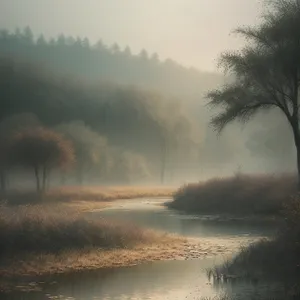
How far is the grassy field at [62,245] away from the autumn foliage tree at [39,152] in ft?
92.3

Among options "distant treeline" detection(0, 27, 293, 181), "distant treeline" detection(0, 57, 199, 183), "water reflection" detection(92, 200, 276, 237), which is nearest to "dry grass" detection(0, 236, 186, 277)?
"water reflection" detection(92, 200, 276, 237)

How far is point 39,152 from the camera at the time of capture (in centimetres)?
5625

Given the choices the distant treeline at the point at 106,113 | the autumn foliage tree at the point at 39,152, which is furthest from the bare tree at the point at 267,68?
the distant treeline at the point at 106,113

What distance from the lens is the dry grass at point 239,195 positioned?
47938 mm

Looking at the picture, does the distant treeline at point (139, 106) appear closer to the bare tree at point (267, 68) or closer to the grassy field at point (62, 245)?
the bare tree at point (267, 68)

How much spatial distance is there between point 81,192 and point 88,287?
41240 mm

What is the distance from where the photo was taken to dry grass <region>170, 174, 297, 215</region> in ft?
157

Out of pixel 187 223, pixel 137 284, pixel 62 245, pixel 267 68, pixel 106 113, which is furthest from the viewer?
pixel 106 113

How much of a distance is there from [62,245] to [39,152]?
31.9m

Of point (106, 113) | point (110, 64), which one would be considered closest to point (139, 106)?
point (106, 113)

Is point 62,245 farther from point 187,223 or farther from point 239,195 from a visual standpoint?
point 239,195

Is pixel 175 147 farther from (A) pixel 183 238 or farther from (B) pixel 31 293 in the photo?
(B) pixel 31 293

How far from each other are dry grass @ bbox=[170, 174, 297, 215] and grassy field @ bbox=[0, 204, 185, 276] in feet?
65.4

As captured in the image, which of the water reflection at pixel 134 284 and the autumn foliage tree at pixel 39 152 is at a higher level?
the autumn foliage tree at pixel 39 152
